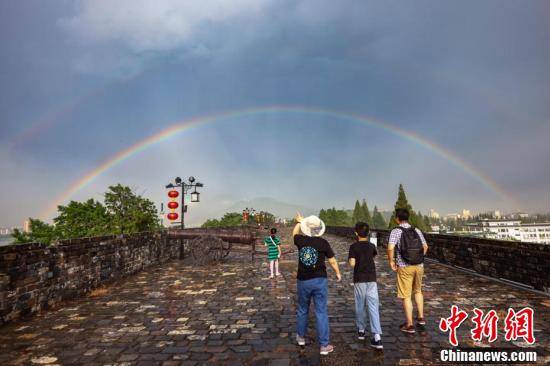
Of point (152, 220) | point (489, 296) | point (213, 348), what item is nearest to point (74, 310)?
point (213, 348)

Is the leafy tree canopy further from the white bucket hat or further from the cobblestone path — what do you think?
the white bucket hat

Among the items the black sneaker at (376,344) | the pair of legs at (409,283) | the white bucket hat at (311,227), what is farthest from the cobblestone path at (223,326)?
the white bucket hat at (311,227)

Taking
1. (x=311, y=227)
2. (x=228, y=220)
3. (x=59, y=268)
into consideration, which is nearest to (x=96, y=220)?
(x=59, y=268)

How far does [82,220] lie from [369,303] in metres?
32.1

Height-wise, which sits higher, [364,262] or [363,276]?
[364,262]

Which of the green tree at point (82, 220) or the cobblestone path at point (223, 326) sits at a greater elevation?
the green tree at point (82, 220)

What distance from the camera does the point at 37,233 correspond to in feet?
94.4

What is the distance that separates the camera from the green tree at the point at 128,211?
28.8 m

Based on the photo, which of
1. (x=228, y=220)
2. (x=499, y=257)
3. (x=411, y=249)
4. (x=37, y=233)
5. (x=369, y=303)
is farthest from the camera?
(x=228, y=220)

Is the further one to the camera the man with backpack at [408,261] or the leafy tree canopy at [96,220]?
the leafy tree canopy at [96,220]

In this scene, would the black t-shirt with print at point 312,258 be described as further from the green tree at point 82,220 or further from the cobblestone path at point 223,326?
the green tree at point 82,220

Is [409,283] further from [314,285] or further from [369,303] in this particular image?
[314,285]

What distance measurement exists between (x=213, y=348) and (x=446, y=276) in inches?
316

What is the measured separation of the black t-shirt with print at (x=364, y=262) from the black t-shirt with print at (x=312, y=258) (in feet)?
1.93
